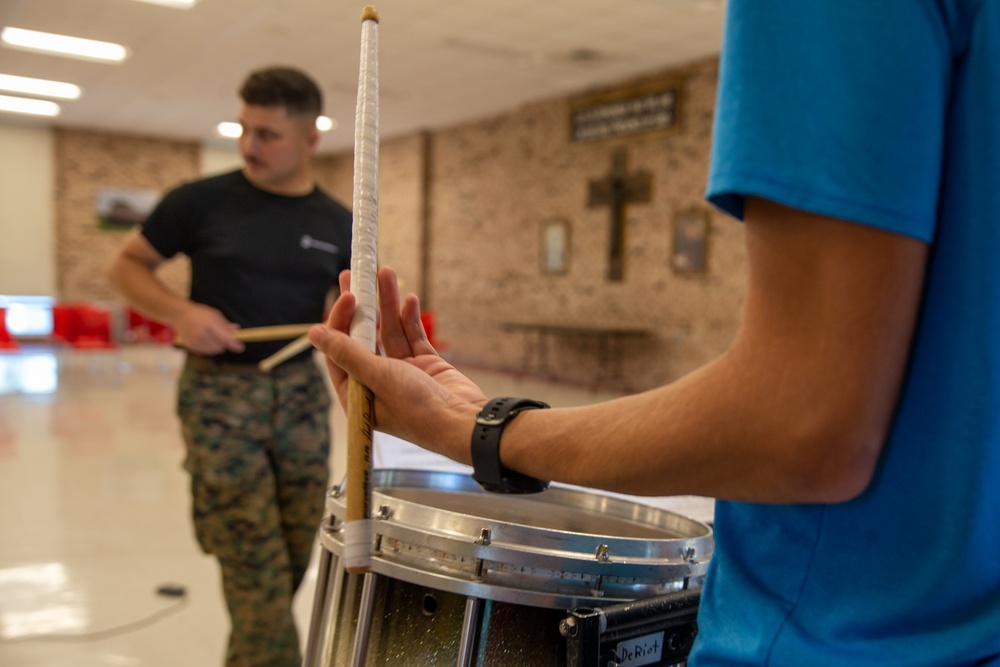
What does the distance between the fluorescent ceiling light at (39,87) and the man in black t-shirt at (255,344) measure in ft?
36.5

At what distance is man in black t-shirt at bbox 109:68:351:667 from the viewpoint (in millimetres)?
2568

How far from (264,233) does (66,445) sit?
4696mm

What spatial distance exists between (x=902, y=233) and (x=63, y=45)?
1163 cm

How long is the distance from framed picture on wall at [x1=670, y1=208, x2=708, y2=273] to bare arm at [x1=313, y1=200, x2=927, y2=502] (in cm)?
938

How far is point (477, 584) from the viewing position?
3.47ft

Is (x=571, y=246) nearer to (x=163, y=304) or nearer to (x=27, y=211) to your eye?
(x=163, y=304)

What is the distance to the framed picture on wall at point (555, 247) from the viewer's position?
11.7 metres

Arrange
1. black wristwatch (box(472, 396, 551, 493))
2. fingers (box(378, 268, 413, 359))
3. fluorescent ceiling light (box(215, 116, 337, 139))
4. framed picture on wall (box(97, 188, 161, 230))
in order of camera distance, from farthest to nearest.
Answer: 1. framed picture on wall (box(97, 188, 161, 230))
2. fluorescent ceiling light (box(215, 116, 337, 139))
3. fingers (box(378, 268, 413, 359))
4. black wristwatch (box(472, 396, 551, 493))

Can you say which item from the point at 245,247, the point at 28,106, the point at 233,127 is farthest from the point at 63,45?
the point at 245,247

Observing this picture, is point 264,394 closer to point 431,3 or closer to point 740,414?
point 740,414

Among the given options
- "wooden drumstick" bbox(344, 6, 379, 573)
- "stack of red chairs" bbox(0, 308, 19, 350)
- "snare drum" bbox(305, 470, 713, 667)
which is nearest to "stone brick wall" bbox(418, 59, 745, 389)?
"stack of red chairs" bbox(0, 308, 19, 350)

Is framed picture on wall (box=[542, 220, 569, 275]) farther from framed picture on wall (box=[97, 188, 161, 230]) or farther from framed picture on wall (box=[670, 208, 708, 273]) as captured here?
framed picture on wall (box=[97, 188, 161, 230])

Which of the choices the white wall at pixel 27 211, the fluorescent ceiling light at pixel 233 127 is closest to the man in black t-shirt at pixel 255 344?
the fluorescent ceiling light at pixel 233 127

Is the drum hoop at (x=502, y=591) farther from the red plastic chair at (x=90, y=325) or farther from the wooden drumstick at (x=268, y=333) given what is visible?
the red plastic chair at (x=90, y=325)
